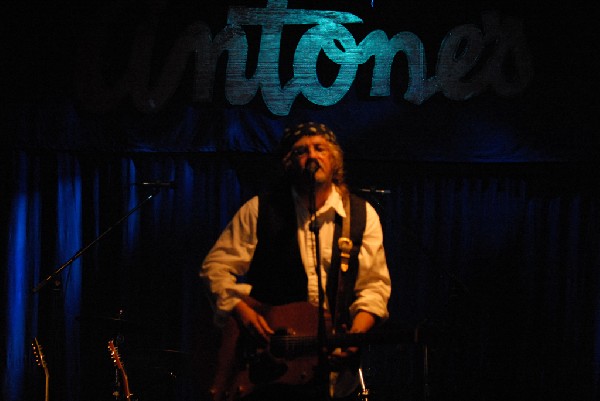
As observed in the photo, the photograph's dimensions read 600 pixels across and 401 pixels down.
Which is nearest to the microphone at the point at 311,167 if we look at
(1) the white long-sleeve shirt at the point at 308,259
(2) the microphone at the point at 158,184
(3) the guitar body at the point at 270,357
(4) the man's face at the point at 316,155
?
(4) the man's face at the point at 316,155

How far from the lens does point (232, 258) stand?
3.26m

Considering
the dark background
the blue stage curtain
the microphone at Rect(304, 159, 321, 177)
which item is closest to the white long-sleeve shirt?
the microphone at Rect(304, 159, 321, 177)

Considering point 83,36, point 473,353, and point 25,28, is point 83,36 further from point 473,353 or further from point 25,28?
point 473,353

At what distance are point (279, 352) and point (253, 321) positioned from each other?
0.61 ft

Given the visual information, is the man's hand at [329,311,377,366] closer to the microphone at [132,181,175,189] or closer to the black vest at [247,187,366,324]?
the black vest at [247,187,366,324]

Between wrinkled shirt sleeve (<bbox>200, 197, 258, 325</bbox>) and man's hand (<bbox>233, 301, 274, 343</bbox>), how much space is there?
0.25ft

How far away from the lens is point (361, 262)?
127 inches

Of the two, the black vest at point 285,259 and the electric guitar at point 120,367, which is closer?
the black vest at point 285,259

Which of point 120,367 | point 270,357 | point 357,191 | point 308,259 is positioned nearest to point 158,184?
point 120,367

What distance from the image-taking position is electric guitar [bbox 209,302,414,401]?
293 cm

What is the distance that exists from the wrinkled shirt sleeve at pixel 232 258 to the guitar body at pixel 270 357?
0.14 m

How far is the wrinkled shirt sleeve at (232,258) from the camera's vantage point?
124 inches

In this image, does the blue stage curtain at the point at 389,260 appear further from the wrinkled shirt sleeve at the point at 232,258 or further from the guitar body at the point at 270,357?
the guitar body at the point at 270,357

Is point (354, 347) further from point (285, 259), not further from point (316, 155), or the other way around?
point (316, 155)
